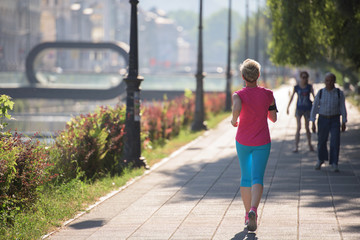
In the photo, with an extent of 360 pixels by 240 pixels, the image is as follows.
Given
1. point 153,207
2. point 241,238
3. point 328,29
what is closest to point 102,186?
point 153,207

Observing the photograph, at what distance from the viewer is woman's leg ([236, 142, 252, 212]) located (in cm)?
714

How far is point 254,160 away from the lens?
7.11 metres

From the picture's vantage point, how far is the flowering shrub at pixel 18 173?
752 cm

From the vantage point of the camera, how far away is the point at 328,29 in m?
17.3

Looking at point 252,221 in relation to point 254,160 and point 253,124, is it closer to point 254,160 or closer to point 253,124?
point 254,160

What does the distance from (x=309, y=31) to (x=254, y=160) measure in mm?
11382

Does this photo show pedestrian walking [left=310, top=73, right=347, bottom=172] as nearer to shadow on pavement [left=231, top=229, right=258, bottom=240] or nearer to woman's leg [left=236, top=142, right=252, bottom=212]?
woman's leg [left=236, top=142, right=252, bottom=212]

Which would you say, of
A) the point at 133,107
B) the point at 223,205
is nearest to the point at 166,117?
the point at 133,107

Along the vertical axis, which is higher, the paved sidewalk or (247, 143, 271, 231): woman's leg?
(247, 143, 271, 231): woman's leg

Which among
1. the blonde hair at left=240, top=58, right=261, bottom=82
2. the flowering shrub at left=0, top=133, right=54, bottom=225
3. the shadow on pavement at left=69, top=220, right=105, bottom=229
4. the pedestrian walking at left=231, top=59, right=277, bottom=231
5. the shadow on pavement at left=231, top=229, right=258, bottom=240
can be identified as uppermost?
the blonde hair at left=240, top=58, right=261, bottom=82

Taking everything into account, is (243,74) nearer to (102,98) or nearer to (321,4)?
(321,4)

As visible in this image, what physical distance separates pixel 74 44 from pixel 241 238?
176 ft

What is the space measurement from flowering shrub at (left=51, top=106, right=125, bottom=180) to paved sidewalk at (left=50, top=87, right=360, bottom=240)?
78 centimetres

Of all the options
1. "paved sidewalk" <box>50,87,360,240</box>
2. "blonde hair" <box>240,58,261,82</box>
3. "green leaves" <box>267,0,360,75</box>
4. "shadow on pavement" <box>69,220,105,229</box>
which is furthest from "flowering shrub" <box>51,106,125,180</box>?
"green leaves" <box>267,0,360,75</box>
